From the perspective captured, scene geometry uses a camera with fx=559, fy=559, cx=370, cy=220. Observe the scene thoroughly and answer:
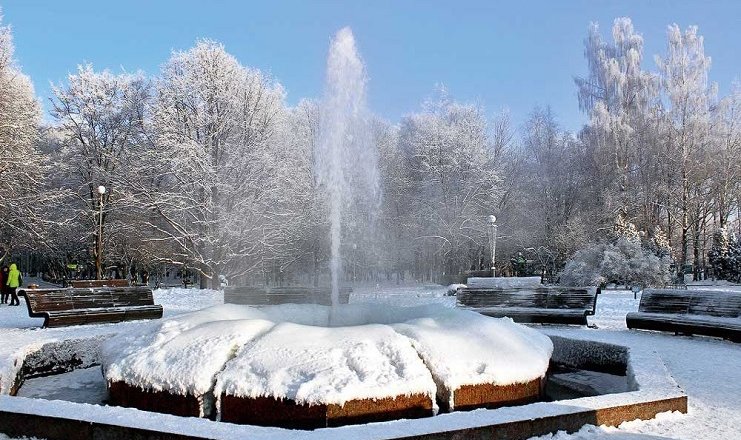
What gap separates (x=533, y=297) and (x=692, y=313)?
109 inches

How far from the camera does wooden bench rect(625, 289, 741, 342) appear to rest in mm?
8945

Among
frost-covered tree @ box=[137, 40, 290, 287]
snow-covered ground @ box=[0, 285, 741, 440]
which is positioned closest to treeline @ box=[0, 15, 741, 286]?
frost-covered tree @ box=[137, 40, 290, 287]

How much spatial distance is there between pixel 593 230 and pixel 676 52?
11926 millimetres

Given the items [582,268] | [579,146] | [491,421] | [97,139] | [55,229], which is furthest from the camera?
[579,146]

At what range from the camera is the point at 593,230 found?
34438mm

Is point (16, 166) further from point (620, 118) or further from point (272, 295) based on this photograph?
point (620, 118)

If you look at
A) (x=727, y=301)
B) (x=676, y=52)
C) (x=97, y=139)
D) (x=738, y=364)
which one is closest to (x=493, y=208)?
(x=676, y=52)

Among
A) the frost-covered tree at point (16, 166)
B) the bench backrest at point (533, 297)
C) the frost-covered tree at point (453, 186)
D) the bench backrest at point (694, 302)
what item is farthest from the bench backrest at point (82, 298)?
the frost-covered tree at point (453, 186)

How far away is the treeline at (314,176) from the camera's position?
24.0 metres

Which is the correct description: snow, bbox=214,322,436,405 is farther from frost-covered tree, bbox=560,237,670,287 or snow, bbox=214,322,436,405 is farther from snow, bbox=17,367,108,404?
frost-covered tree, bbox=560,237,670,287

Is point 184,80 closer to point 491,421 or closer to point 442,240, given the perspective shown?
point 442,240

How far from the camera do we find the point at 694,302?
9.70 m

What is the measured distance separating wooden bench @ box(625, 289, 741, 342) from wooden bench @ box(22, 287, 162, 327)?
9.60 meters

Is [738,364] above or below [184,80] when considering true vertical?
below
